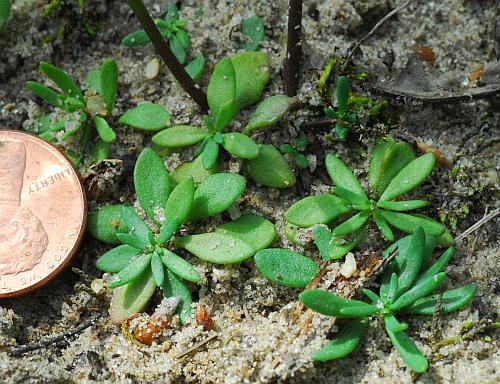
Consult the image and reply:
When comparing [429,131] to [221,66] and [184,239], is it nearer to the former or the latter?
[221,66]

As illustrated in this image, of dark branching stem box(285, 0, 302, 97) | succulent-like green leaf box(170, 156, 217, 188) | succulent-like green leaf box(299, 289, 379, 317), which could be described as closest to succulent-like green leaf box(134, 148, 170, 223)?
succulent-like green leaf box(170, 156, 217, 188)

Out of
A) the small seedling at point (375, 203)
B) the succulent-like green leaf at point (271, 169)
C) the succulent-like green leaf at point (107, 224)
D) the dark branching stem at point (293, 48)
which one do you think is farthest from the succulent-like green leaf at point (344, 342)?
the dark branching stem at point (293, 48)

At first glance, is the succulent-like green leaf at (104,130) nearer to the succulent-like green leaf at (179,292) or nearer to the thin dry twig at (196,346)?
the succulent-like green leaf at (179,292)

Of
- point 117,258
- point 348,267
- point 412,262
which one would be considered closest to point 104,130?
point 117,258

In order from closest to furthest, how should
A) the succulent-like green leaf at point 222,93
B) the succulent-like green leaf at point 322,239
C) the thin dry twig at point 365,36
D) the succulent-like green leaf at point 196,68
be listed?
the succulent-like green leaf at point 322,239
the succulent-like green leaf at point 222,93
the thin dry twig at point 365,36
the succulent-like green leaf at point 196,68

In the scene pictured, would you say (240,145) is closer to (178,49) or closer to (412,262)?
(178,49)
